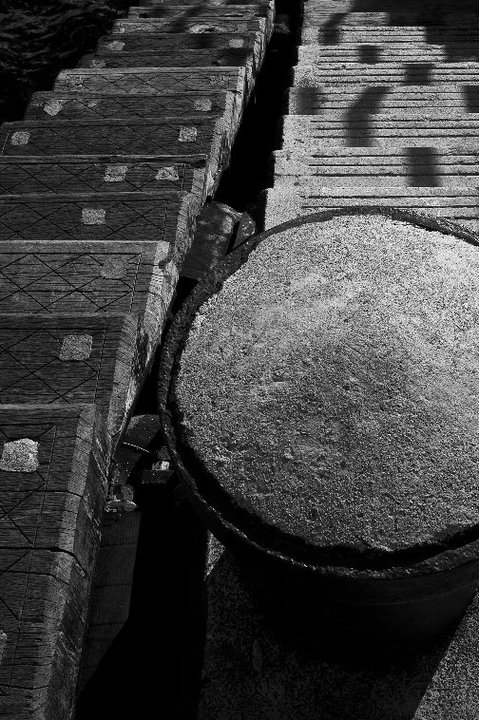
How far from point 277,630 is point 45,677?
104 centimetres

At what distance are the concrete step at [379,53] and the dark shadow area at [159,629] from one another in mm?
4418

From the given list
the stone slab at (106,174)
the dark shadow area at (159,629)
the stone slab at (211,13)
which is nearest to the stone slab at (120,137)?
the stone slab at (106,174)

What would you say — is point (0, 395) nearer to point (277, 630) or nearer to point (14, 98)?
point (277, 630)

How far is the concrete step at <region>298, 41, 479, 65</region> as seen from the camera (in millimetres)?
6684

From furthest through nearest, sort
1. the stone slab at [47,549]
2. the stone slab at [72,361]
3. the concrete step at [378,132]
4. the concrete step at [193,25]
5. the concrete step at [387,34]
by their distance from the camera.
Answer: the concrete step at [193,25]
the concrete step at [387,34]
the concrete step at [378,132]
the stone slab at [72,361]
the stone slab at [47,549]

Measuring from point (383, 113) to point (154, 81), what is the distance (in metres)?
1.85

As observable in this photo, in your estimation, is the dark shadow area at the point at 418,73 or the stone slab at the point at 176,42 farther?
the stone slab at the point at 176,42

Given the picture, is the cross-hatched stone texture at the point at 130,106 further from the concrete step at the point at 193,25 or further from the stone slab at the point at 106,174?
the concrete step at the point at 193,25

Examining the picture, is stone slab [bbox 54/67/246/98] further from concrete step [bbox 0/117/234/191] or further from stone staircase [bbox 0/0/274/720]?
concrete step [bbox 0/117/234/191]

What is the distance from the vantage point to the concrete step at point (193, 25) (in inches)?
284

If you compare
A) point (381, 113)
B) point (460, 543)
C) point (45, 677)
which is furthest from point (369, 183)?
point (45, 677)

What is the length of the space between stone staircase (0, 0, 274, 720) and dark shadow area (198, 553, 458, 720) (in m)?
0.69

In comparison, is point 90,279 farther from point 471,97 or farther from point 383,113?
point 471,97

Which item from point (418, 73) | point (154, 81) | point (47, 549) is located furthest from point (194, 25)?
point (47, 549)
